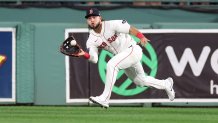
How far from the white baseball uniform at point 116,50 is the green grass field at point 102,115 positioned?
51 cm

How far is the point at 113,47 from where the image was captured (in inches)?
423

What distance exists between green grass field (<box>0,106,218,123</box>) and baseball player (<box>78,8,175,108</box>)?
18.8 inches

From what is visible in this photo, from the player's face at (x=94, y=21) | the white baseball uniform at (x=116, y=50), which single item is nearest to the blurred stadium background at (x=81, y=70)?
the white baseball uniform at (x=116, y=50)

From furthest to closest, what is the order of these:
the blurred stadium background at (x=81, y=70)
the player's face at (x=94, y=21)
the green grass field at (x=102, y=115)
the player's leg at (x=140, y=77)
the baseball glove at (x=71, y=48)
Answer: the blurred stadium background at (x=81, y=70) → the player's leg at (x=140, y=77) → the baseball glove at (x=71, y=48) → the player's face at (x=94, y=21) → the green grass field at (x=102, y=115)

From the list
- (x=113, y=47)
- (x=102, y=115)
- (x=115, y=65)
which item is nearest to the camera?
(x=115, y=65)

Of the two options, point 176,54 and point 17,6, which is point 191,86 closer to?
point 176,54

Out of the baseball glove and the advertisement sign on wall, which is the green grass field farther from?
the baseball glove

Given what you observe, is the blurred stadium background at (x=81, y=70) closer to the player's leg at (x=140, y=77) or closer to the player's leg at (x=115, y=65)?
the player's leg at (x=140, y=77)

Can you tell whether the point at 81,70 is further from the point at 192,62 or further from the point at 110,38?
the point at 110,38

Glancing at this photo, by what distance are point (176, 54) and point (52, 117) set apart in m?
3.76

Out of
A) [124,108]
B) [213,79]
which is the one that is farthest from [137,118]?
[213,79]

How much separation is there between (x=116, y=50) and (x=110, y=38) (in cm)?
33

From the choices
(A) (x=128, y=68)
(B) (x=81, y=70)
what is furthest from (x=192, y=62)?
(A) (x=128, y=68)

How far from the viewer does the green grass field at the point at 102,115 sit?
9914mm
